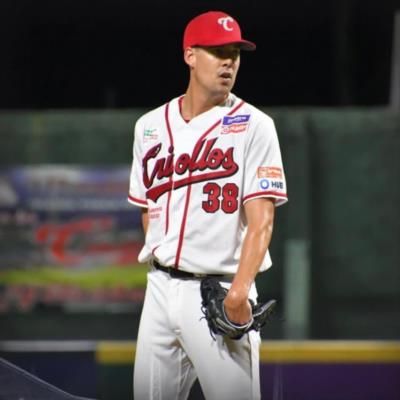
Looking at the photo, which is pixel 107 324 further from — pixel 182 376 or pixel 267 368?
pixel 182 376

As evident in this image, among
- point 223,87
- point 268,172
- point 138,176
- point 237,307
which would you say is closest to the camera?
point 237,307

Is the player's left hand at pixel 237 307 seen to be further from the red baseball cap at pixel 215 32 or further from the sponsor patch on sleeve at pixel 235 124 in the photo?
the red baseball cap at pixel 215 32

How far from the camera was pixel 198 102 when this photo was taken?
114 inches

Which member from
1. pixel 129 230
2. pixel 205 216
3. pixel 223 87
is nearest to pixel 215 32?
pixel 223 87

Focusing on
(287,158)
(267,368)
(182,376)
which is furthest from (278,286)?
(182,376)

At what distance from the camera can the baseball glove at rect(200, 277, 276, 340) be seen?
2656 mm

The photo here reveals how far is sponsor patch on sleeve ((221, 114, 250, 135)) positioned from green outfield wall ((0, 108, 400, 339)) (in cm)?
375

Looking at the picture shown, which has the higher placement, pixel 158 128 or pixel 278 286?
pixel 158 128

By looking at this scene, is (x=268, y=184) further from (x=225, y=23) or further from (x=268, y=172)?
(x=225, y=23)

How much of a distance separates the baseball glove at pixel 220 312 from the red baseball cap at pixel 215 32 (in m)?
0.65

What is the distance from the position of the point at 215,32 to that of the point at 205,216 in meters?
0.50

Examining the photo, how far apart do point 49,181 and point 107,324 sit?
99 cm

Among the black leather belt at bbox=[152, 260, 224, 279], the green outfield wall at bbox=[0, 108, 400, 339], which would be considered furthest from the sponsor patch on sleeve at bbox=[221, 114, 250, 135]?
the green outfield wall at bbox=[0, 108, 400, 339]

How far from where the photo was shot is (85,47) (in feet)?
24.5
